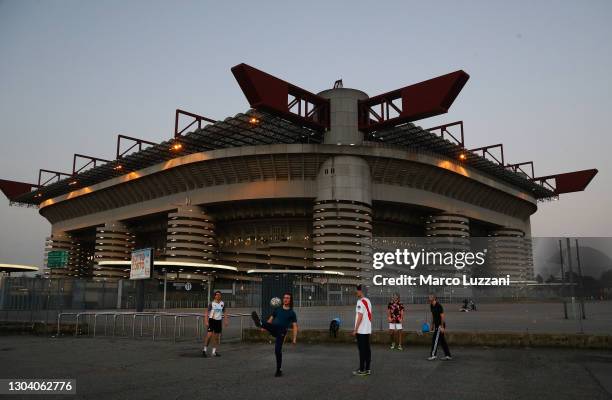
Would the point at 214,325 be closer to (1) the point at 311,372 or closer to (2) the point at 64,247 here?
(1) the point at 311,372

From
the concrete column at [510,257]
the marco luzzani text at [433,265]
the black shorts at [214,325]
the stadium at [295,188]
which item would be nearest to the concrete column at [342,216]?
the stadium at [295,188]

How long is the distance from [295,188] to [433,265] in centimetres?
4239

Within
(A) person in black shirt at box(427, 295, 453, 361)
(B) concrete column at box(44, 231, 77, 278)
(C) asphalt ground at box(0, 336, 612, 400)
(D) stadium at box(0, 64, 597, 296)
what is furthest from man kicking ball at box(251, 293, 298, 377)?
(B) concrete column at box(44, 231, 77, 278)

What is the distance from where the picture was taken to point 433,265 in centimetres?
1756

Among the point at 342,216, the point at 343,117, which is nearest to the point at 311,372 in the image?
the point at 342,216

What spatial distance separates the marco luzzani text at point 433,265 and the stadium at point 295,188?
86.8 ft

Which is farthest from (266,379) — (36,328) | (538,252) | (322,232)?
(322,232)

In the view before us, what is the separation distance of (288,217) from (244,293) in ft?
85.7

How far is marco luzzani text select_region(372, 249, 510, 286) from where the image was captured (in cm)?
1725

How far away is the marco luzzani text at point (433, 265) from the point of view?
56.6 ft

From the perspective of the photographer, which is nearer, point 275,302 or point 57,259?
point 275,302

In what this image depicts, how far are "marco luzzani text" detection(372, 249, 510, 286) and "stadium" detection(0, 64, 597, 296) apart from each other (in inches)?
1042

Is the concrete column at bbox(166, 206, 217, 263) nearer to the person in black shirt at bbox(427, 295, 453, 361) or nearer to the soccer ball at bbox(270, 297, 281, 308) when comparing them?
the person in black shirt at bbox(427, 295, 453, 361)

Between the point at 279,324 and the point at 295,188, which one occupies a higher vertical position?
the point at 295,188
